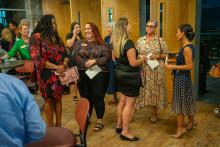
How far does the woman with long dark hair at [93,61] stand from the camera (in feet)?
11.0

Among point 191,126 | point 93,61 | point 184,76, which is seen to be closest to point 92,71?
point 93,61

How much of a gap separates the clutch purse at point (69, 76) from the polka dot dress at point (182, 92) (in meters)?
1.21

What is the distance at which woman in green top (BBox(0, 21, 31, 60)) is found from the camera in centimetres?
425

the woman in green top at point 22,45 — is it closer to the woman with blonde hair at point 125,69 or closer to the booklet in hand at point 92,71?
the booklet in hand at point 92,71

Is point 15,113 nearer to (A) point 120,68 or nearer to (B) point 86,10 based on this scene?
(A) point 120,68

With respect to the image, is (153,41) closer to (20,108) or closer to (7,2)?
(20,108)

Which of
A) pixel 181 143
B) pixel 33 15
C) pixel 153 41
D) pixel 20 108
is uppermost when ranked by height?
pixel 33 15

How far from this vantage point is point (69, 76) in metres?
3.10

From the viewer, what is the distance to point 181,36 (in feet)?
9.98

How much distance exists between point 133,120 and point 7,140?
113 inches

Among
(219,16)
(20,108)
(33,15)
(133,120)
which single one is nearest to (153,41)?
(133,120)

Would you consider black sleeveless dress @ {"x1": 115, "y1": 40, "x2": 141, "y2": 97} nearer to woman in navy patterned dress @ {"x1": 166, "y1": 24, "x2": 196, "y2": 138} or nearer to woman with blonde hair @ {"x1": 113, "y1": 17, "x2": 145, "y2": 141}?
woman with blonde hair @ {"x1": 113, "y1": 17, "x2": 145, "y2": 141}

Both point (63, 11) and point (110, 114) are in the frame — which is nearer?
point (110, 114)

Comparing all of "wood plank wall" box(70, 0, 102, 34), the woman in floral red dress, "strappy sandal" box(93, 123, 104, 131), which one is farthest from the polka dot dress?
"wood plank wall" box(70, 0, 102, 34)
